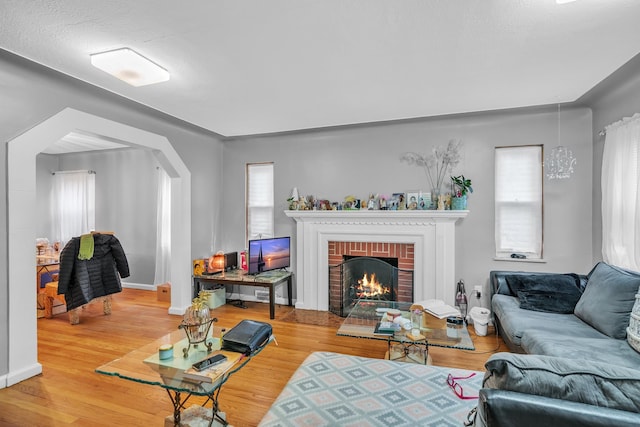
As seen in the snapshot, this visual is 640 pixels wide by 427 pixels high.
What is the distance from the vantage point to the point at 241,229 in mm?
4938

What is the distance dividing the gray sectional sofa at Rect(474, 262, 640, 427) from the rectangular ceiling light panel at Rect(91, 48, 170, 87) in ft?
9.12

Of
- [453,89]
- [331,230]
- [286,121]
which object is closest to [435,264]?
[331,230]

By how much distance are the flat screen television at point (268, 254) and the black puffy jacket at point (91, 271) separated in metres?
1.76

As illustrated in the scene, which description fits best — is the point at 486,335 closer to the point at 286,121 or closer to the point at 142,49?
the point at 286,121

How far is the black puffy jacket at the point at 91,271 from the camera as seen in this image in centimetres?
373

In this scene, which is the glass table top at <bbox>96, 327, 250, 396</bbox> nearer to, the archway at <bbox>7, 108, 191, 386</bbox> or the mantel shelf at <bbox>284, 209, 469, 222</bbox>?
the archway at <bbox>7, 108, 191, 386</bbox>

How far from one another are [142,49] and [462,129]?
11.4ft

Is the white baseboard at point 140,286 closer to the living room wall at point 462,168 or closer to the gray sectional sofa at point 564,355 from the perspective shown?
the living room wall at point 462,168

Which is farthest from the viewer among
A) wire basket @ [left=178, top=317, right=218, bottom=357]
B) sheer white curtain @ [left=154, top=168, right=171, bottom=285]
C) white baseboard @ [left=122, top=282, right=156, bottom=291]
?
white baseboard @ [left=122, top=282, right=156, bottom=291]

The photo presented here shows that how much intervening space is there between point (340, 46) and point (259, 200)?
3.09 metres

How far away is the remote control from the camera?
170cm

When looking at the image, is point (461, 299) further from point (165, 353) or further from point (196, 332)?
point (165, 353)

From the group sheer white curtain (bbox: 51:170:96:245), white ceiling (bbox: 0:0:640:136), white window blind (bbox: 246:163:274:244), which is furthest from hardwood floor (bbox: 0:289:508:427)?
white ceiling (bbox: 0:0:640:136)

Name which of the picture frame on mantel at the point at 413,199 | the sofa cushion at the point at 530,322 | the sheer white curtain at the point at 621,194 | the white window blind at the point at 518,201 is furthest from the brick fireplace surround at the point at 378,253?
the sheer white curtain at the point at 621,194
